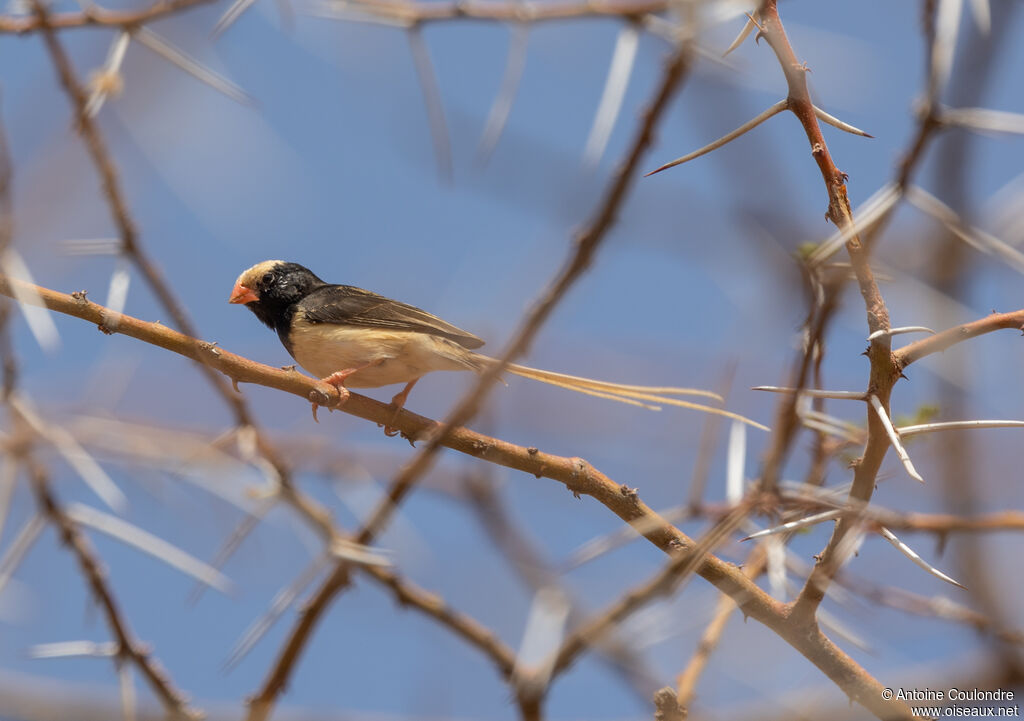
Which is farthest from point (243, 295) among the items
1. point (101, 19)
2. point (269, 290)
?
point (101, 19)

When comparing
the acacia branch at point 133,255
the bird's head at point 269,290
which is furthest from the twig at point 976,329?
the bird's head at point 269,290

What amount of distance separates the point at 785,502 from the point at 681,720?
0.68 meters

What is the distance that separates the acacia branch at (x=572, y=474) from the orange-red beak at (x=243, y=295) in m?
2.68

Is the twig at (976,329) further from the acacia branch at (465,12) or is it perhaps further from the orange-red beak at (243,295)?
the orange-red beak at (243,295)

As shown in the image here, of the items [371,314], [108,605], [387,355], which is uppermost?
[371,314]

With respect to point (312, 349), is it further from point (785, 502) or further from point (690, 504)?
point (785, 502)

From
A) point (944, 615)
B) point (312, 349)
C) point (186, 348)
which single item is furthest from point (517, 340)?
point (312, 349)

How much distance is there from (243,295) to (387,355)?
4.98ft

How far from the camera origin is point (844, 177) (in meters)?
2.42

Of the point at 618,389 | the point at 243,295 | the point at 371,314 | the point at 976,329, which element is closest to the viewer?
the point at 976,329

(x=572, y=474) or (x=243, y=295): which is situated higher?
(x=243, y=295)

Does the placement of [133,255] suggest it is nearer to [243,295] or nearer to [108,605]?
[108,605]

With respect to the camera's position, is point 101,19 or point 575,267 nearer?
point 575,267

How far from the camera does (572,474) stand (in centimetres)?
309
